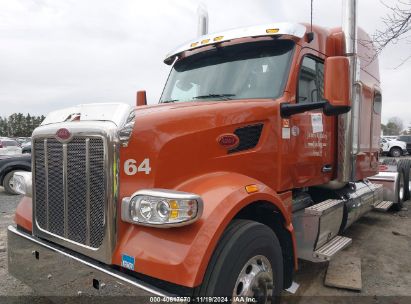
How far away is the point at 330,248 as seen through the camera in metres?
3.99

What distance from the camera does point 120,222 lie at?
256 cm

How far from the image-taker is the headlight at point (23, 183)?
3375mm

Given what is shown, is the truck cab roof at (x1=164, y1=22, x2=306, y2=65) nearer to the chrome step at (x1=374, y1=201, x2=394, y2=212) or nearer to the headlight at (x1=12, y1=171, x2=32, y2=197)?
the headlight at (x1=12, y1=171, x2=32, y2=197)

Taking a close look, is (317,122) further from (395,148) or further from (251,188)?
(395,148)

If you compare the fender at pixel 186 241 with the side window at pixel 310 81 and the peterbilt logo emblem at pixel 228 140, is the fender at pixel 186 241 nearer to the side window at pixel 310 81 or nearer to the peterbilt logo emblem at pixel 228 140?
the peterbilt logo emblem at pixel 228 140

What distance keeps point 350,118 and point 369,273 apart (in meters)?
1.83

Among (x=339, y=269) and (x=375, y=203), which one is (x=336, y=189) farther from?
(x=375, y=203)

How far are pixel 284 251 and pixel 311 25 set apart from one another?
7.39ft

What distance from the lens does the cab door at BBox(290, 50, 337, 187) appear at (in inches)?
147

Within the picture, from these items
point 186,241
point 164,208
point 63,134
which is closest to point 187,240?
point 186,241

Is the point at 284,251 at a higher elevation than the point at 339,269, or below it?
higher

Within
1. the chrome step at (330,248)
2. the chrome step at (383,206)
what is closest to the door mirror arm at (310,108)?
the chrome step at (330,248)

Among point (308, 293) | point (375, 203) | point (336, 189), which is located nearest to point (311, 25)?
point (336, 189)

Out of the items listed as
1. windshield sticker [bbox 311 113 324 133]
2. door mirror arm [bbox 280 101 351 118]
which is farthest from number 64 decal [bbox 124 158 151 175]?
windshield sticker [bbox 311 113 324 133]
